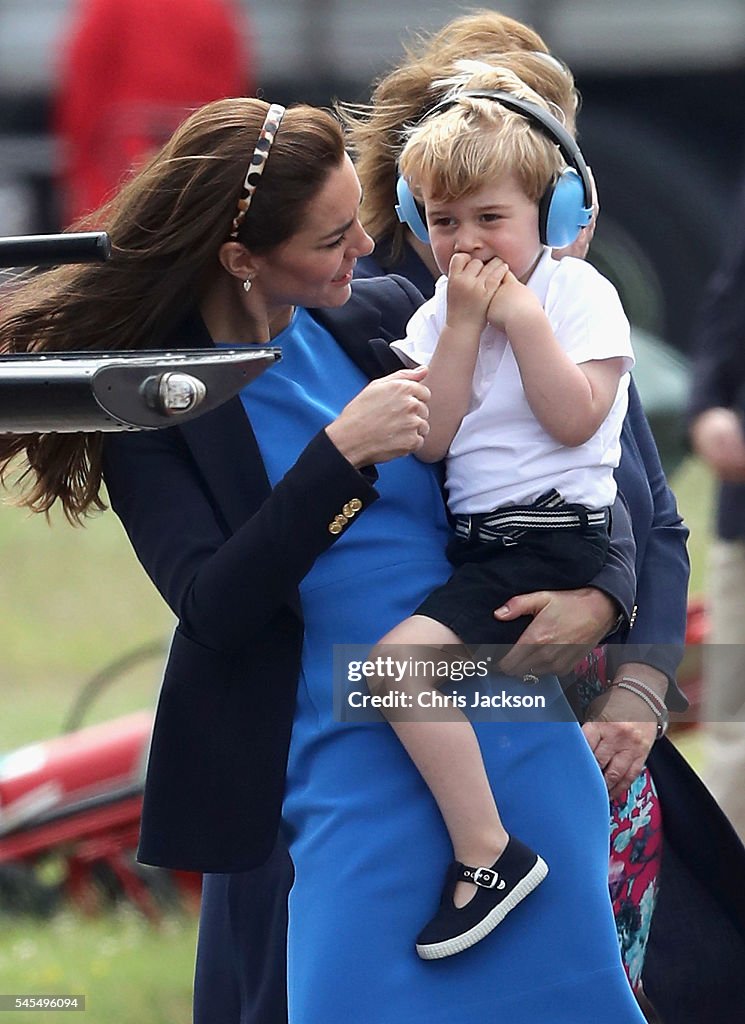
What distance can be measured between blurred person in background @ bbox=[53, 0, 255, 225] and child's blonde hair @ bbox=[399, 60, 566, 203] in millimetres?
2674

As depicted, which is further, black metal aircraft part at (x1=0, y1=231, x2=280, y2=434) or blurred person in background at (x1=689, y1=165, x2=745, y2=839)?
blurred person in background at (x1=689, y1=165, x2=745, y2=839)

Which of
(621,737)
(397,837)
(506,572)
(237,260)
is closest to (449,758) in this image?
(397,837)

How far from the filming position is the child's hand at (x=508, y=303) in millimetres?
1928

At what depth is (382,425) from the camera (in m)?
1.86

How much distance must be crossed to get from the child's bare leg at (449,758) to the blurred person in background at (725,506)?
1810 millimetres

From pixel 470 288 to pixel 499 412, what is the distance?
140 mm

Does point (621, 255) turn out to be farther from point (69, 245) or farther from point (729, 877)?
point (69, 245)

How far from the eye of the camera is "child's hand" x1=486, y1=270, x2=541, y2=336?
1928 mm

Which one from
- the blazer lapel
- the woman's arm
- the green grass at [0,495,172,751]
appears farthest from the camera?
the green grass at [0,495,172,751]

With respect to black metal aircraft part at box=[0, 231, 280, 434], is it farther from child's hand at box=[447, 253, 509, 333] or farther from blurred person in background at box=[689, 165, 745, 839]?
blurred person in background at box=[689, 165, 745, 839]

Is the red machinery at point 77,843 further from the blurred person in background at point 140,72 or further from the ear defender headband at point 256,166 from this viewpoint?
the ear defender headband at point 256,166

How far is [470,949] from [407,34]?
502 centimetres

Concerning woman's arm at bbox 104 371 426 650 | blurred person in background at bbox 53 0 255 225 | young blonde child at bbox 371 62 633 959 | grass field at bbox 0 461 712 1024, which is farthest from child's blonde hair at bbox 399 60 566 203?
blurred person in background at bbox 53 0 255 225

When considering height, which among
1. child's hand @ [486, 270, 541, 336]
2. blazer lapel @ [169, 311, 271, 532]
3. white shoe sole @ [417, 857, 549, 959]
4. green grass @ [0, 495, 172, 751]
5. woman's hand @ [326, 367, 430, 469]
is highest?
child's hand @ [486, 270, 541, 336]
